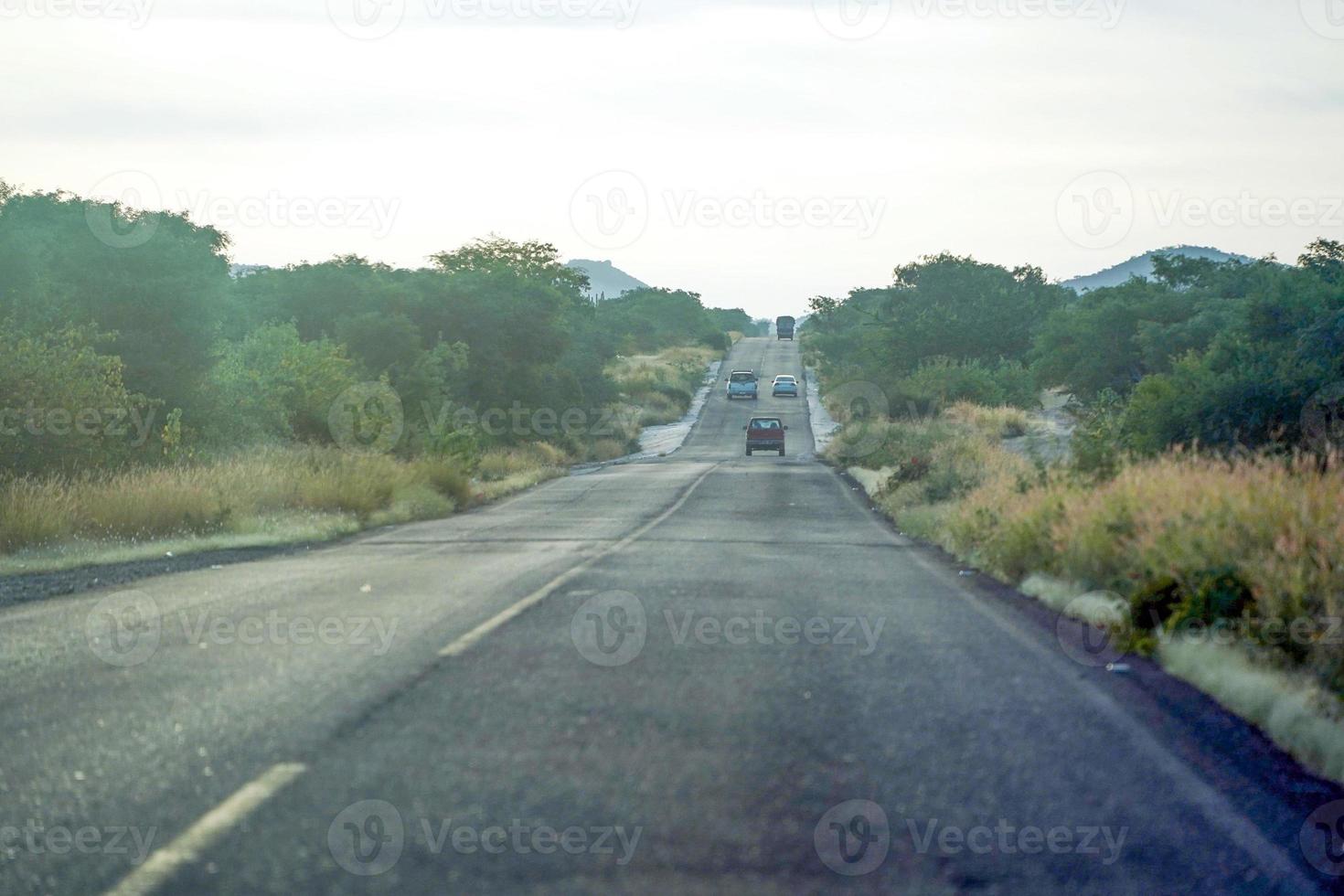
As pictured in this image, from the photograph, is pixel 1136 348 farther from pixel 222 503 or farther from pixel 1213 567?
pixel 1213 567

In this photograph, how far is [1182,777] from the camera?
652 cm

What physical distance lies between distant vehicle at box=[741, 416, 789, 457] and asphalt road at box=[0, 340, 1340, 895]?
4586 cm

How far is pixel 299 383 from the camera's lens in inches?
1400

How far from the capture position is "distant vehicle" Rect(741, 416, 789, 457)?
58.8 m

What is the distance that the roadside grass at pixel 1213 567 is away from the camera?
799cm

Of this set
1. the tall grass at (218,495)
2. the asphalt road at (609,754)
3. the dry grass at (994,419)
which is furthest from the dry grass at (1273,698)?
the dry grass at (994,419)

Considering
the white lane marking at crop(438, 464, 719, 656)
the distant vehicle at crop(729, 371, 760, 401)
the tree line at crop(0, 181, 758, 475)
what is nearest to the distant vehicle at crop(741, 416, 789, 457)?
the tree line at crop(0, 181, 758, 475)

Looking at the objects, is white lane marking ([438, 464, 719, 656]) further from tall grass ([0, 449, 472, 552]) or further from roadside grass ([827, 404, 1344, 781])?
tall grass ([0, 449, 472, 552])

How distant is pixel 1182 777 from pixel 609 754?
2800mm

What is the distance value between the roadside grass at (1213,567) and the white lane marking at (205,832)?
5.21 meters

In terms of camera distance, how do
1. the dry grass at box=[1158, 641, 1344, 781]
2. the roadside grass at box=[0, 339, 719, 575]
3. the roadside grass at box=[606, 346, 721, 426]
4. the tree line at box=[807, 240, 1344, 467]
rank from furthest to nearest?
the roadside grass at box=[606, 346, 721, 426] → the tree line at box=[807, 240, 1344, 467] → the roadside grass at box=[0, 339, 719, 575] → the dry grass at box=[1158, 641, 1344, 781]

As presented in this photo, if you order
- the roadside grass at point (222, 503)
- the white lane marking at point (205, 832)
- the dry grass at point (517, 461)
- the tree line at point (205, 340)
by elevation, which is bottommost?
the dry grass at point (517, 461)

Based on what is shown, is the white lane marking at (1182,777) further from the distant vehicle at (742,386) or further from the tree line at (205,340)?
the distant vehicle at (742,386)

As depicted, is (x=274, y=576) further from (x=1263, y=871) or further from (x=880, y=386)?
(x=880, y=386)
